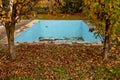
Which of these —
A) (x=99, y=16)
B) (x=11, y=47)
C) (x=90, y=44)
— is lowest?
(x=90, y=44)

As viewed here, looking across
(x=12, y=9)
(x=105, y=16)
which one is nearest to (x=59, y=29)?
(x=105, y=16)

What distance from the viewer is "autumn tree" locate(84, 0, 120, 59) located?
22.1 feet

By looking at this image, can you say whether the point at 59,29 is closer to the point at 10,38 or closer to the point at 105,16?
the point at 10,38

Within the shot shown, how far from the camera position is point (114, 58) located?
801cm

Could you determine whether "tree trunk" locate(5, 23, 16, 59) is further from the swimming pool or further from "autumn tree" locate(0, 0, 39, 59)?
the swimming pool

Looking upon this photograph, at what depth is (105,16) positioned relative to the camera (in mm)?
7281

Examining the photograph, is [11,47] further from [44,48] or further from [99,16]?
[99,16]

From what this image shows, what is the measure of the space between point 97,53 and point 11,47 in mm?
2417

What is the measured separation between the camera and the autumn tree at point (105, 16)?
266 inches

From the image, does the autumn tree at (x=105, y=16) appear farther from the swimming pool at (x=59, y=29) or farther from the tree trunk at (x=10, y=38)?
the swimming pool at (x=59, y=29)

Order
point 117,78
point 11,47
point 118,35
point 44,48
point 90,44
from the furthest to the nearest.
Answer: point 90,44 → point 44,48 → point 11,47 → point 118,35 → point 117,78

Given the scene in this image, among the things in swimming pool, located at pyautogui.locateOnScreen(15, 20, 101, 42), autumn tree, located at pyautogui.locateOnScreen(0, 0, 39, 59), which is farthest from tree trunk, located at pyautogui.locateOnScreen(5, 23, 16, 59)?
swimming pool, located at pyautogui.locateOnScreen(15, 20, 101, 42)

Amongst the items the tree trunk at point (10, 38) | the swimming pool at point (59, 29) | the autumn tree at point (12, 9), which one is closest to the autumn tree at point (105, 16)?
the autumn tree at point (12, 9)

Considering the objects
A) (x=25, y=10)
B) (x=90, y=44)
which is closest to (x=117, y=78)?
(x=25, y=10)
